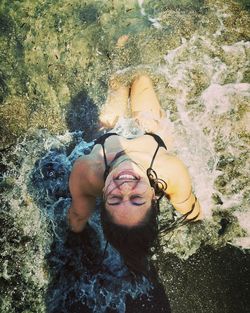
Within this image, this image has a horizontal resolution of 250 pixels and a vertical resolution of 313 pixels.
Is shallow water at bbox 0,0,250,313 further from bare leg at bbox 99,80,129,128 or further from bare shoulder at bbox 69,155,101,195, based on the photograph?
bare shoulder at bbox 69,155,101,195

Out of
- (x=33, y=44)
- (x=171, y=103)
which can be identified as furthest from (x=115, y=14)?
(x=171, y=103)

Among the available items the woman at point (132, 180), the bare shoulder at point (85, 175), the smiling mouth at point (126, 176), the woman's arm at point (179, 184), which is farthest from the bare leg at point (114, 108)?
the smiling mouth at point (126, 176)

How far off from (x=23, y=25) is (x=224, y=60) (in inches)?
116

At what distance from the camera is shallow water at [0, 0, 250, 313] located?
3814mm

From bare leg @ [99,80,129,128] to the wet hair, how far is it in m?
1.65

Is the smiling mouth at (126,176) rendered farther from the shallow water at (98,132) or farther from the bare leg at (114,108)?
the bare leg at (114,108)

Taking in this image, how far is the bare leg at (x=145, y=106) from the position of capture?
4137 millimetres

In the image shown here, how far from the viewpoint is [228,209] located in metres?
4.19

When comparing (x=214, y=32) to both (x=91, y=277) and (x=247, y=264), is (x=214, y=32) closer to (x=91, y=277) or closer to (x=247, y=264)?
(x=247, y=264)

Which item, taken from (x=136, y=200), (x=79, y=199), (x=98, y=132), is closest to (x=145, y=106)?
(x=98, y=132)

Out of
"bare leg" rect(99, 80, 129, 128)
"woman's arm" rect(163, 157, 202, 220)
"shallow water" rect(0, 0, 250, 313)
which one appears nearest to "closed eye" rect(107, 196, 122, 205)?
"woman's arm" rect(163, 157, 202, 220)

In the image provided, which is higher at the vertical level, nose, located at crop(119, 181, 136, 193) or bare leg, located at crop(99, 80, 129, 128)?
nose, located at crop(119, 181, 136, 193)

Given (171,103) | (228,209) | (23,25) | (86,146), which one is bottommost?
(228,209)

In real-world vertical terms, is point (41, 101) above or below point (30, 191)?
above
